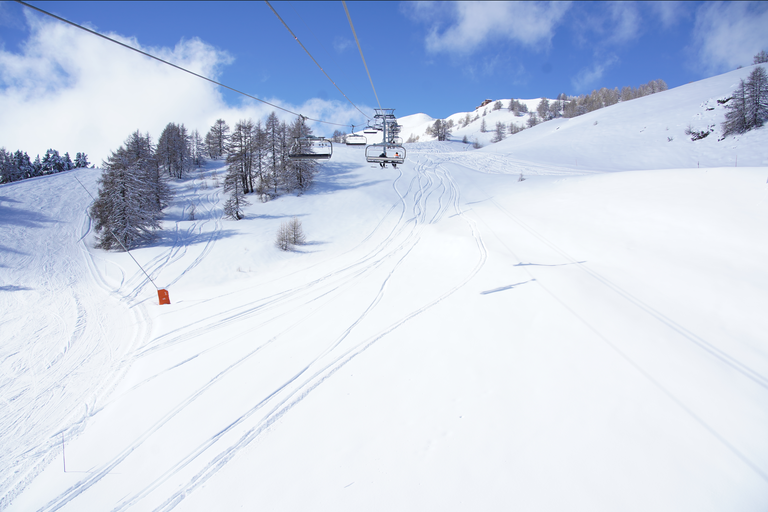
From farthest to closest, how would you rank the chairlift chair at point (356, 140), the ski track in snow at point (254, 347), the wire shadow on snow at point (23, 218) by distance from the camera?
1. the wire shadow on snow at point (23, 218)
2. the chairlift chair at point (356, 140)
3. the ski track in snow at point (254, 347)

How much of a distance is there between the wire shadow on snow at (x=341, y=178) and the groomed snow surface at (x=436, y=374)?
830 inches

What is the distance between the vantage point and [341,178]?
38.3 m

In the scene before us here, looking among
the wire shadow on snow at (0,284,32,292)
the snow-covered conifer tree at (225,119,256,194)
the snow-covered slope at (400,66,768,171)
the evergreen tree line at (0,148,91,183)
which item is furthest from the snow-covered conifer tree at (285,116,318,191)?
the evergreen tree line at (0,148,91,183)

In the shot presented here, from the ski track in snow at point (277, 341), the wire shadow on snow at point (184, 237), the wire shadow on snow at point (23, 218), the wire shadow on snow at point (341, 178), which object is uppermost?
the wire shadow on snow at point (341, 178)

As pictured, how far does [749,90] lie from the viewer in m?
30.4

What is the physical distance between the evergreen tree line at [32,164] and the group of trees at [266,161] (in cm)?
4735

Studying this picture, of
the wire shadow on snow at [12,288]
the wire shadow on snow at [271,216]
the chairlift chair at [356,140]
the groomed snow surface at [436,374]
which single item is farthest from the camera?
the wire shadow on snow at [271,216]

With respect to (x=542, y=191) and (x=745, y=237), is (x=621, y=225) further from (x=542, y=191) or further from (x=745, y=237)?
(x=542, y=191)

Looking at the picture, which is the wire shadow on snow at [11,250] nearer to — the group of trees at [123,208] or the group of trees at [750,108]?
the group of trees at [123,208]

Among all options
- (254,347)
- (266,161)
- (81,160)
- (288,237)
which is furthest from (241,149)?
(81,160)

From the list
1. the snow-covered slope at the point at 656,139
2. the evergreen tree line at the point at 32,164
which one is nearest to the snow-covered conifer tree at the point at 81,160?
the evergreen tree line at the point at 32,164

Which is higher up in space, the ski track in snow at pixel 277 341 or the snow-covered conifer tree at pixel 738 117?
the snow-covered conifer tree at pixel 738 117

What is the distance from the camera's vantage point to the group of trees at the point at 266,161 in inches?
1204

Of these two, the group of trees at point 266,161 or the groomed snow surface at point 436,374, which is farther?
the group of trees at point 266,161
